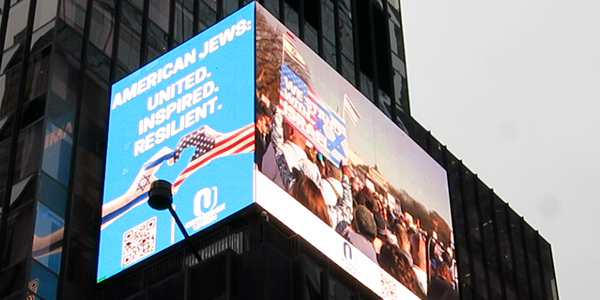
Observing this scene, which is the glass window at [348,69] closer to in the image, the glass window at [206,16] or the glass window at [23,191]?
the glass window at [206,16]

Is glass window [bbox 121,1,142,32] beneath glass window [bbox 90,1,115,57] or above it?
above

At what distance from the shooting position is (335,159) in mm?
41406

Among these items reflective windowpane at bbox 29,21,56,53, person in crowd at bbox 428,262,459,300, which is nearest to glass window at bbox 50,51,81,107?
reflective windowpane at bbox 29,21,56,53

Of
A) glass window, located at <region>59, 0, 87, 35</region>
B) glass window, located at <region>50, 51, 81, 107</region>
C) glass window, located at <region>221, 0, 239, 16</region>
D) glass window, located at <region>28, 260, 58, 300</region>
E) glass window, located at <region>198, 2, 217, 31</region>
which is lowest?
glass window, located at <region>28, 260, 58, 300</region>

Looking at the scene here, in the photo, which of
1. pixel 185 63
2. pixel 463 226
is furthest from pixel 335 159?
pixel 463 226

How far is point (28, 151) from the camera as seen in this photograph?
39688 millimetres

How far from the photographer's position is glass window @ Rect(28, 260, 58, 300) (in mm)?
37031

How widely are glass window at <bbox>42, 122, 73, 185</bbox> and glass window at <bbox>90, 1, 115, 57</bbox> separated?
3843 millimetres

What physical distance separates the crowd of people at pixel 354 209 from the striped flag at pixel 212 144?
353mm

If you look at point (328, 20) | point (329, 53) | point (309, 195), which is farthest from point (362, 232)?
point (328, 20)

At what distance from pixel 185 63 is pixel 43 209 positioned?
6.40 metres

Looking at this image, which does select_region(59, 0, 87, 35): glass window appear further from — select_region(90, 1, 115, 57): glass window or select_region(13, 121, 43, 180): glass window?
select_region(13, 121, 43, 180): glass window

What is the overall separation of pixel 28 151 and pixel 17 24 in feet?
17.7

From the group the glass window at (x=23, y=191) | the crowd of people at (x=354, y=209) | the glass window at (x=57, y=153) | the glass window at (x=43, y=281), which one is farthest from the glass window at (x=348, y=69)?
the glass window at (x=43, y=281)
